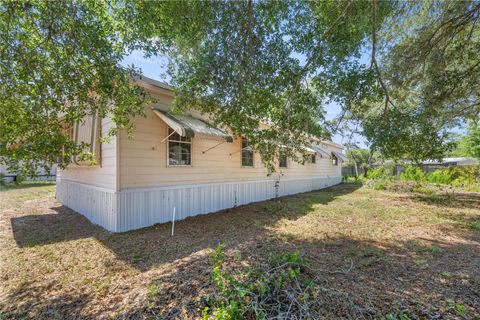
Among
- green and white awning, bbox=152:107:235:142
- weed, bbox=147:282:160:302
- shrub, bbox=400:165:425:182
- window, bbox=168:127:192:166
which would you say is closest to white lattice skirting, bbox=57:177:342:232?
window, bbox=168:127:192:166

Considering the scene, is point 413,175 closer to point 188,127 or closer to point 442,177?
point 442,177

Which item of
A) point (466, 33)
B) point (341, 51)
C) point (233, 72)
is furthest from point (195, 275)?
point (466, 33)

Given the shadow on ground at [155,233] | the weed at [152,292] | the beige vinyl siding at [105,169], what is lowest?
the shadow on ground at [155,233]

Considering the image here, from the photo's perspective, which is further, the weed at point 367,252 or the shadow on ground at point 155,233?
the shadow on ground at point 155,233

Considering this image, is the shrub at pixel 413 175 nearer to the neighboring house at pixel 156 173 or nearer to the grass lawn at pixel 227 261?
the grass lawn at pixel 227 261

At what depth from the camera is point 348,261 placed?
378cm

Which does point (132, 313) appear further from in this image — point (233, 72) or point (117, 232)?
point (233, 72)

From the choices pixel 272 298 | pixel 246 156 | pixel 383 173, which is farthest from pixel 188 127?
pixel 383 173

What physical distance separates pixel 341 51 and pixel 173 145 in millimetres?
5022

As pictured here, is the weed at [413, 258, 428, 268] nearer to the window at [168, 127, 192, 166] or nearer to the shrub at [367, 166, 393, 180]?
the window at [168, 127, 192, 166]

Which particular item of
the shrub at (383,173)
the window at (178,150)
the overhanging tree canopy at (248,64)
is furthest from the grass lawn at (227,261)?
the shrub at (383,173)

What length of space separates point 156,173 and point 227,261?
3.83 meters

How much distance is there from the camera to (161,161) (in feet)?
21.4

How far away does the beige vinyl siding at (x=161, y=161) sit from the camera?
5832 mm
